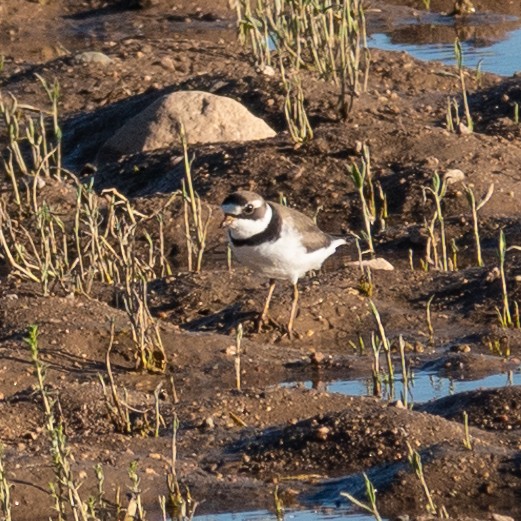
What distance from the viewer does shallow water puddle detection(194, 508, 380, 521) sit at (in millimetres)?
5750

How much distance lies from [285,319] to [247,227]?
1.91 ft

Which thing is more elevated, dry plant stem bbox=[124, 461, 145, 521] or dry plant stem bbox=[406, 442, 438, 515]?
dry plant stem bbox=[124, 461, 145, 521]

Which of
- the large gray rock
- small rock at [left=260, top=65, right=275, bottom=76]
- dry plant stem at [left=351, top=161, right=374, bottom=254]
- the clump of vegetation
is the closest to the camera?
dry plant stem at [left=351, top=161, right=374, bottom=254]

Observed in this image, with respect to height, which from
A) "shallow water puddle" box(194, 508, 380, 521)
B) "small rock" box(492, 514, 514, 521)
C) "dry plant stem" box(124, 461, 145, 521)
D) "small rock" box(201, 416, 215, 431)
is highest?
"dry plant stem" box(124, 461, 145, 521)

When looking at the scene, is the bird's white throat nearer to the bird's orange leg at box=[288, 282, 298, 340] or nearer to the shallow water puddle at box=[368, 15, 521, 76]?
the bird's orange leg at box=[288, 282, 298, 340]

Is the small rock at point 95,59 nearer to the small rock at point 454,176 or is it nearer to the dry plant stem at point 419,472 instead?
the small rock at point 454,176

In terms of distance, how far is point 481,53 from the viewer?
16.8 meters

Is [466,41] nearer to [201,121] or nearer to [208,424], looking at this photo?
[201,121]

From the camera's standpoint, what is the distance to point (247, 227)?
8594 millimetres

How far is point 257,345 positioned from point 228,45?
8.81 m

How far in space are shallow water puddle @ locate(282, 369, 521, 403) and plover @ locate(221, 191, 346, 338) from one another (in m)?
0.93

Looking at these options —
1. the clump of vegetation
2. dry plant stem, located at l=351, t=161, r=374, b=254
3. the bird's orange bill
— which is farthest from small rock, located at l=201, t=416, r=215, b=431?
the clump of vegetation

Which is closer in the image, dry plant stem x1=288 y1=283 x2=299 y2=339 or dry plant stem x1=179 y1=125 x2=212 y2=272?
dry plant stem x1=288 y1=283 x2=299 y2=339

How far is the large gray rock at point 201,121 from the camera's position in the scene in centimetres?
1294
